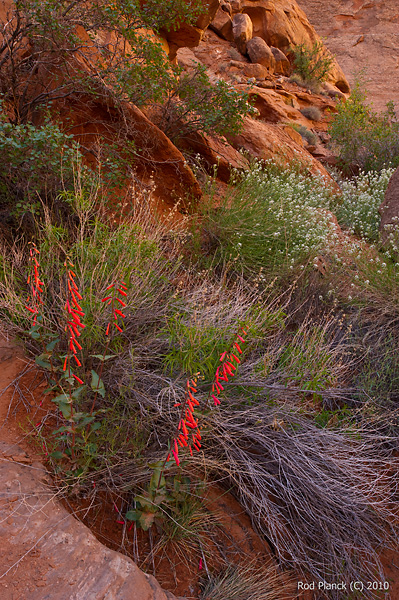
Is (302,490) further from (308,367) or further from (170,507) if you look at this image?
(170,507)

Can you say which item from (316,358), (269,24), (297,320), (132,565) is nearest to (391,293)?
(297,320)

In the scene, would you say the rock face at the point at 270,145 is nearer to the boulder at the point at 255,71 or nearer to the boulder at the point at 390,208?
the boulder at the point at 390,208

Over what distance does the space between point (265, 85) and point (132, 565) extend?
1466 centimetres

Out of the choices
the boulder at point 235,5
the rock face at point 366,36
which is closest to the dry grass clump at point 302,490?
the boulder at point 235,5

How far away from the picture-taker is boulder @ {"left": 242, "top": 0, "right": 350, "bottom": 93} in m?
15.5

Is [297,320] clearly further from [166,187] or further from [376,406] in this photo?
[166,187]

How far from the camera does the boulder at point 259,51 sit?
1425 cm

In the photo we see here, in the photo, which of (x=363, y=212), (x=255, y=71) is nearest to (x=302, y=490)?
(x=363, y=212)

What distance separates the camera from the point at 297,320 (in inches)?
158

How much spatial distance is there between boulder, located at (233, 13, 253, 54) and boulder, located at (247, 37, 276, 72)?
186 mm

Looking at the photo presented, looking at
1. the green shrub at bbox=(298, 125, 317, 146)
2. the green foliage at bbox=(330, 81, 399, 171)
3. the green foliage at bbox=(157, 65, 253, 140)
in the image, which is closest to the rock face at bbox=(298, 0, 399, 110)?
the green shrub at bbox=(298, 125, 317, 146)

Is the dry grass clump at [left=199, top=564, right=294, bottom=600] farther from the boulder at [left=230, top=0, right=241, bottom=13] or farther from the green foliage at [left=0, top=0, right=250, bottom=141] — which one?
the boulder at [left=230, top=0, right=241, bottom=13]

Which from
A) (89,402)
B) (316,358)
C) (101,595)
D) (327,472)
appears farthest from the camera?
(316,358)

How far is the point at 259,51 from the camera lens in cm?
1426
